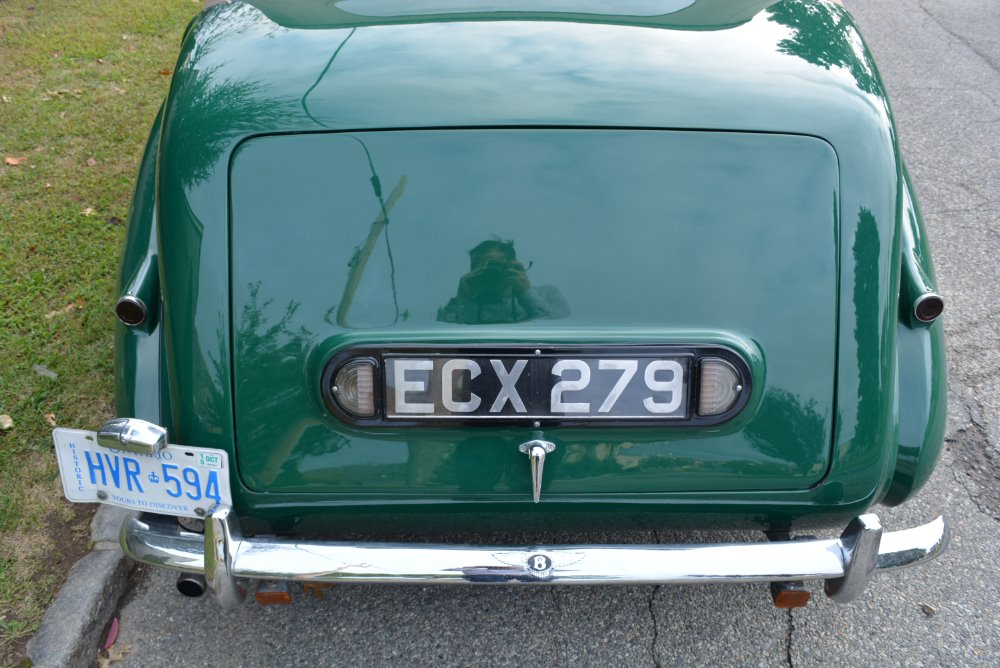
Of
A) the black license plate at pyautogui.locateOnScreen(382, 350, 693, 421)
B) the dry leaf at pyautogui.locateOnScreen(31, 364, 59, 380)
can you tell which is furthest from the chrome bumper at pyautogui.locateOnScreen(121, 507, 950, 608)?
the dry leaf at pyautogui.locateOnScreen(31, 364, 59, 380)

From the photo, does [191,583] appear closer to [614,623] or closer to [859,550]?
[614,623]

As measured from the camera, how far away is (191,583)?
6.63 ft

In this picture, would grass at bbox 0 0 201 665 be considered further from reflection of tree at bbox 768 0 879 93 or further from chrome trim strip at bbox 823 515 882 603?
reflection of tree at bbox 768 0 879 93

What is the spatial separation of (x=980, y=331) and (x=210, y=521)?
132 inches

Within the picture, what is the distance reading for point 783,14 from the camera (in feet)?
7.89

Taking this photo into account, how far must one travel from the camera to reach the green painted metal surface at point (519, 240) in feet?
6.28

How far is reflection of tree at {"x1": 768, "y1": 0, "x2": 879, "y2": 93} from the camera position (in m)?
2.14

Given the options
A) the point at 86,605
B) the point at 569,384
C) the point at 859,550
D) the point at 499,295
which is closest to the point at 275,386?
the point at 499,295

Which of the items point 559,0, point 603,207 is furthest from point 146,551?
point 559,0

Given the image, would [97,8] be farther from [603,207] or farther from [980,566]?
[980,566]

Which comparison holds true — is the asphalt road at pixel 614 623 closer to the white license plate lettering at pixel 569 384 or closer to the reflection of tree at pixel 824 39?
the white license plate lettering at pixel 569 384

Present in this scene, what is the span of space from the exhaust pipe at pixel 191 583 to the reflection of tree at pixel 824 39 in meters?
1.96

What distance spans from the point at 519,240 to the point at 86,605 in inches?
64.4

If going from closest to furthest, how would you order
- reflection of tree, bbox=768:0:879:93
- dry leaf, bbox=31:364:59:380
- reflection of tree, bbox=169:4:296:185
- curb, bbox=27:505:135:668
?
reflection of tree, bbox=169:4:296:185
reflection of tree, bbox=768:0:879:93
curb, bbox=27:505:135:668
dry leaf, bbox=31:364:59:380
